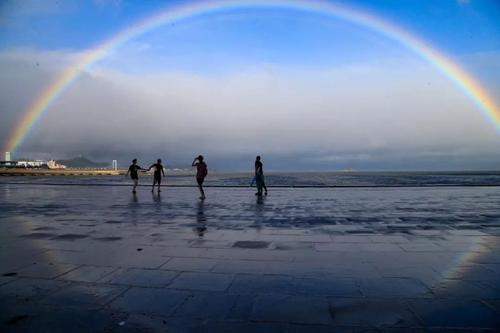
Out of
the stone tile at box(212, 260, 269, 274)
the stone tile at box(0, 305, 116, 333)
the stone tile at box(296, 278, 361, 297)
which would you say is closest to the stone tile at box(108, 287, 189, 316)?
the stone tile at box(0, 305, 116, 333)

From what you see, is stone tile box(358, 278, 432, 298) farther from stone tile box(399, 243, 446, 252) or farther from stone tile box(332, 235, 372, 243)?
stone tile box(332, 235, 372, 243)

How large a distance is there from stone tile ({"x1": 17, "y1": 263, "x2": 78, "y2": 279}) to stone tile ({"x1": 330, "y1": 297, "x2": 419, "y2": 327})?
3.93 meters

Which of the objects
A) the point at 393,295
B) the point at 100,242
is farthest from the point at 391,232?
the point at 100,242

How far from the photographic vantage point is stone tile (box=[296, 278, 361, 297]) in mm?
4312

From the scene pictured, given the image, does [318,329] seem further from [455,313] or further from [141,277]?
[141,277]

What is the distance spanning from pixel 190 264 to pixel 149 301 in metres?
1.61

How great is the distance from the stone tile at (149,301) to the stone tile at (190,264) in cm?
97

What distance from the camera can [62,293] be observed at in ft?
14.2

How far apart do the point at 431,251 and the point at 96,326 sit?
571cm

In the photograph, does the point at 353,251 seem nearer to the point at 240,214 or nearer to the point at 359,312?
the point at 359,312

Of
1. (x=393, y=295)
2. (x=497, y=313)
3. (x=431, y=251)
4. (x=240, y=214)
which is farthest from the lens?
(x=240, y=214)

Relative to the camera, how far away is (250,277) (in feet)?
16.3

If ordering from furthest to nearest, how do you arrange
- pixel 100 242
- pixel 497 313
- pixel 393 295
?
pixel 100 242, pixel 393 295, pixel 497 313

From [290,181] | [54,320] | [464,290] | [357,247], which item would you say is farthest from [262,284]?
[290,181]
